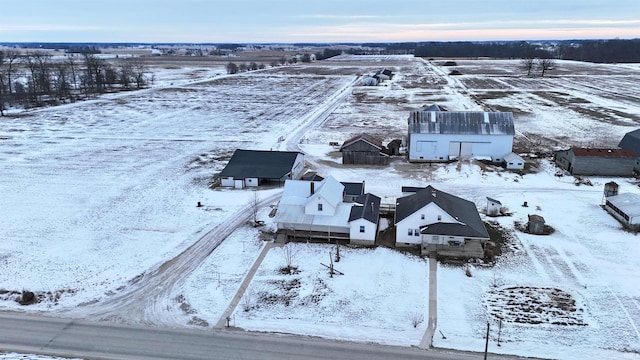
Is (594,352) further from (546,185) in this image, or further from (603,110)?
(603,110)

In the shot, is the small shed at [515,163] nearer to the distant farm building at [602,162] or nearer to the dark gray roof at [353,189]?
the distant farm building at [602,162]

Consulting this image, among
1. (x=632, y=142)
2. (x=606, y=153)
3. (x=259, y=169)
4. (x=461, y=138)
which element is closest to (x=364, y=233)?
(x=259, y=169)

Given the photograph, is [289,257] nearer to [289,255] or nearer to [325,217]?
[289,255]

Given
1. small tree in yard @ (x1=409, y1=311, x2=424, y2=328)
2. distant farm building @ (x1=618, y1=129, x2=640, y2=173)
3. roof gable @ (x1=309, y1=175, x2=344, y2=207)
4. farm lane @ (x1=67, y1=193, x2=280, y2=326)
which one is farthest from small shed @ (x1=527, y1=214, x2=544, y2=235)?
farm lane @ (x1=67, y1=193, x2=280, y2=326)

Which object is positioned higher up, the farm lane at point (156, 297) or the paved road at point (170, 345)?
the farm lane at point (156, 297)

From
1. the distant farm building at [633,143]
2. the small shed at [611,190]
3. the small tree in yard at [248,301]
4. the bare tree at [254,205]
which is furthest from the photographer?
the distant farm building at [633,143]

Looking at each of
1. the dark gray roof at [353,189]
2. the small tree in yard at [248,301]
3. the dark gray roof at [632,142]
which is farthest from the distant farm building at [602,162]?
the small tree in yard at [248,301]
